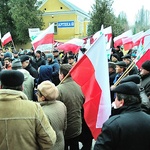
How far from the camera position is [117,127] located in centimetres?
243

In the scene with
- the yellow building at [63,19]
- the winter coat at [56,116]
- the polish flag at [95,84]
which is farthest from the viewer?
the yellow building at [63,19]

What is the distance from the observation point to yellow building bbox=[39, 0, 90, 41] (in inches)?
1612

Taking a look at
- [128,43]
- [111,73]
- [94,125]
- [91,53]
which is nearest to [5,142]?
[94,125]

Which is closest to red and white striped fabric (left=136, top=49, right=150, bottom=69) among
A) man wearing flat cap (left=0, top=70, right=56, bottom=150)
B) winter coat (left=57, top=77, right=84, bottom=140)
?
winter coat (left=57, top=77, right=84, bottom=140)

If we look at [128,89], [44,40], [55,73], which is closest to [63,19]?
[44,40]

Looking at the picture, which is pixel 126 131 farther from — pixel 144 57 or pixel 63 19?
pixel 63 19

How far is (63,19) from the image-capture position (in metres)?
41.9

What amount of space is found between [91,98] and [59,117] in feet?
1.70

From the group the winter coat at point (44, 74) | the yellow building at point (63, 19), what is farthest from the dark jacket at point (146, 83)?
the yellow building at point (63, 19)

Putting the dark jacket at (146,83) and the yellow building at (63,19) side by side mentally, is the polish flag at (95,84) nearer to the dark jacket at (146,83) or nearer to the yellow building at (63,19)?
the dark jacket at (146,83)

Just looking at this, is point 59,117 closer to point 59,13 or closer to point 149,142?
point 149,142

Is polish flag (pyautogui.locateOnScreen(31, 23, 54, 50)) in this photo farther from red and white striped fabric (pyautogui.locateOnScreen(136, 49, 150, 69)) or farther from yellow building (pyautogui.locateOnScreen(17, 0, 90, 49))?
yellow building (pyautogui.locateOnScreen(17, 0, 90, 49))

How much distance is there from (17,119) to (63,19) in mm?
40465

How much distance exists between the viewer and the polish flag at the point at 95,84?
341 cm
